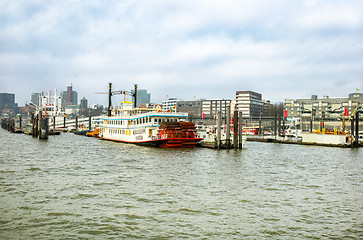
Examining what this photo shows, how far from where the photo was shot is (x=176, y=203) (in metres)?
19.4

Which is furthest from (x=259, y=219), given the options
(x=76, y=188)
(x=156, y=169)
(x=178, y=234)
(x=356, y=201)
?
(x=156, y=169)

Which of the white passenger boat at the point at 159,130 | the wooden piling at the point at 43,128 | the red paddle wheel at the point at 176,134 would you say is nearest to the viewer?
the red paddle wheel at the point at 176,134

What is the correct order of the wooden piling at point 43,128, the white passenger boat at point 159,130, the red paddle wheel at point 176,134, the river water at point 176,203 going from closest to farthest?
the river water at point 176,203 → the red paddle wheel at point 176,134 → the white passenger boat at point 159,130 → the wooden piling at point 43,128

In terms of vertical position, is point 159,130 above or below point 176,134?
above

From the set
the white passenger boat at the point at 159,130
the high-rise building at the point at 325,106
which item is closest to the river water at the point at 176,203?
the white passenger boat at the point at 159,130

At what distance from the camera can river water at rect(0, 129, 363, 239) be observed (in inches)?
584

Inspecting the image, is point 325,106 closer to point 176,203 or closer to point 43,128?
point 43,128

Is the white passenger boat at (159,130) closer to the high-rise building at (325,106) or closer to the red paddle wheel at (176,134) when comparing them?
the red paddle wheel at (176,134)

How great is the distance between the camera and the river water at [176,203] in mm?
14836

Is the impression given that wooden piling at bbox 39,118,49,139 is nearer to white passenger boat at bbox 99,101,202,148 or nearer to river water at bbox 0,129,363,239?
white passenger boat at bbox 99,101,202,148

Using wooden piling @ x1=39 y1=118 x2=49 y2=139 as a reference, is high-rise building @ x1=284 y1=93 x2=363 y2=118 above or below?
above

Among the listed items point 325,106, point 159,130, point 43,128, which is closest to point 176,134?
point 159,130

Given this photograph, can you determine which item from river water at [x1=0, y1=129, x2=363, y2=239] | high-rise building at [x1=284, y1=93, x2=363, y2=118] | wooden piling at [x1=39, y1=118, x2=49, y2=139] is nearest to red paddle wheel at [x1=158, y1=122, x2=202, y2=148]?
A: river water at [x1=0, y1=129, x2=363, y2=239]

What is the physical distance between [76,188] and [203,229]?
11320 millimetres
